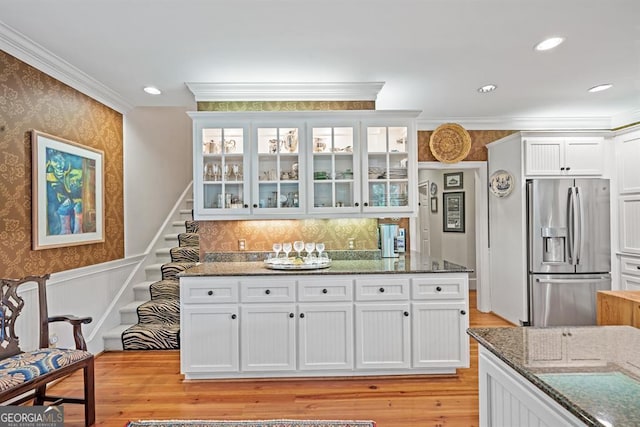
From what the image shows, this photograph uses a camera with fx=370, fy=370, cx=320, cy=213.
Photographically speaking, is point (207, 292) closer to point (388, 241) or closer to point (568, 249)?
point (388, 241)

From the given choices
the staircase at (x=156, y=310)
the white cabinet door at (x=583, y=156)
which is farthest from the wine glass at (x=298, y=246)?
the white cabinet door at (x=583, y=156)

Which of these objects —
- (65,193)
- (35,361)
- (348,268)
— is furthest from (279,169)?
(35,361)

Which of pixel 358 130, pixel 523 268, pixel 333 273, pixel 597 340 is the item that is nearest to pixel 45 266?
pixel 333 273

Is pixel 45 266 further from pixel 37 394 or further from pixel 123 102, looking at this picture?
pixel 123 102

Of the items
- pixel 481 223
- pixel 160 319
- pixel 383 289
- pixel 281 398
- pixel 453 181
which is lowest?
pixel 281 398

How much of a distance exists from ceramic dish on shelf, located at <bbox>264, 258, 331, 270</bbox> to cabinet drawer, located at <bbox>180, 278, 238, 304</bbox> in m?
0.40

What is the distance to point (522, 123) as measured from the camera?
4922mm

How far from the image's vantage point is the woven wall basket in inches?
191

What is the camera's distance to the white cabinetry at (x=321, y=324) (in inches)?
114

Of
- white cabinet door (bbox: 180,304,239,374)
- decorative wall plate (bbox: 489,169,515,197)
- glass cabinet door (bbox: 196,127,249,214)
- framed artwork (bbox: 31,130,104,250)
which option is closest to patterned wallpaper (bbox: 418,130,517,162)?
decorative wall plate (bbox: 489,169,515,197)

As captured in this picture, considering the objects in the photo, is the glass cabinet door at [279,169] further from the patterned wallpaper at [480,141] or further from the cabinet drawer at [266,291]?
the patterned wallpaper at [480,141]

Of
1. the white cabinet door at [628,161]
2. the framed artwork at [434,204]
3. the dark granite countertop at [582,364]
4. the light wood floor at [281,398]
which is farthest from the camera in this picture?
the framed artwork at [434,204]

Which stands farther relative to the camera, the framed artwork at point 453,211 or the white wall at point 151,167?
the framed artwork at point 453,211

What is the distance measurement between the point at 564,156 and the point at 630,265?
1445 mm
